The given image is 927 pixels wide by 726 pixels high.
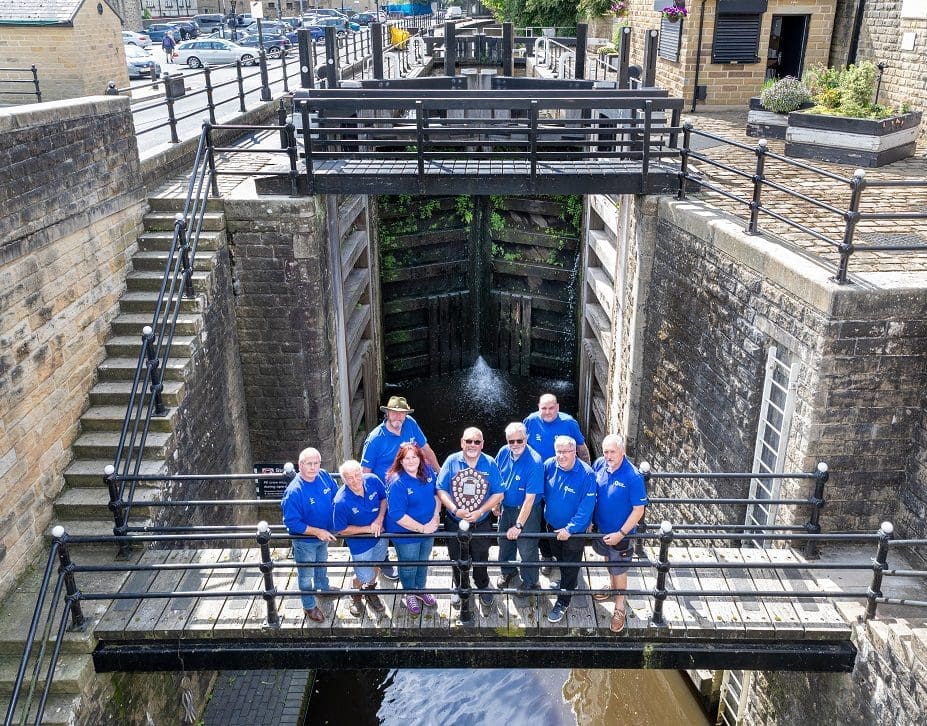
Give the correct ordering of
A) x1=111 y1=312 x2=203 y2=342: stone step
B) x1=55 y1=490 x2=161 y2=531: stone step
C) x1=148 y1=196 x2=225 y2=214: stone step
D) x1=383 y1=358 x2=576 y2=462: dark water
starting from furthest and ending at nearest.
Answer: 1. x1=383 y1=358 x2=576 y2=462: dark water
2. x1=148 y1=196 x2=225 y2=214: stone step
3. x1=111 y1=312 x2=203 y2=342: stone step
4. x1=55 y1=490 x2=161 y2=531: stone step

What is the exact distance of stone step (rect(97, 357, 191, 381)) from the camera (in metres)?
8.47

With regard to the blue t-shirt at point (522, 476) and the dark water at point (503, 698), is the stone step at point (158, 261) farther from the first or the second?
the dark water at point (503, 698)

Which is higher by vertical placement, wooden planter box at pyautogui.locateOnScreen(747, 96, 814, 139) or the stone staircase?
wooden planter box at pyautogui.locateOnScreen(747, 96, 814, 139)

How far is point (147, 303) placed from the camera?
356 inches

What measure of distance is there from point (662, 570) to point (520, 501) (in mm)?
1212

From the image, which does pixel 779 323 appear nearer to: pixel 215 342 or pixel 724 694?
pixel 724 694

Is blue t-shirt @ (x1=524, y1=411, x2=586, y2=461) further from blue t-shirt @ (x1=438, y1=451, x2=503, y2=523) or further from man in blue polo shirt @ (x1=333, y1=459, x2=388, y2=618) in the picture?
man in blue polo shirt @ (x1=333, y1=459, x2=388, y2=618)

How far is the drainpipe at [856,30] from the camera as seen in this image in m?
15.5

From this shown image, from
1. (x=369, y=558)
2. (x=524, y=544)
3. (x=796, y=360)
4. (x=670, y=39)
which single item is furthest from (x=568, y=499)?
(x=670, y=39)

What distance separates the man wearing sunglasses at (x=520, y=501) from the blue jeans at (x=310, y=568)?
1.46 metres

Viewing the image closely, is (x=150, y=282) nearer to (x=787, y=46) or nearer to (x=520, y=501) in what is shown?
(x=520, y=501)

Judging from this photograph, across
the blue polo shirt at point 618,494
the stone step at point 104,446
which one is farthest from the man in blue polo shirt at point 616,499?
the stone step at point 104,446

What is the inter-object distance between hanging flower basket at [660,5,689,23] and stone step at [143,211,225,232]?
11434 mm

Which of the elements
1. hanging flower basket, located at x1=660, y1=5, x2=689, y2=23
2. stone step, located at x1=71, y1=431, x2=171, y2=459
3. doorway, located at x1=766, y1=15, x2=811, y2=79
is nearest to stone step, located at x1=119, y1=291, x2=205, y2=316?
stone step, located at x1=71, y1=431, x2=171, y2=459
